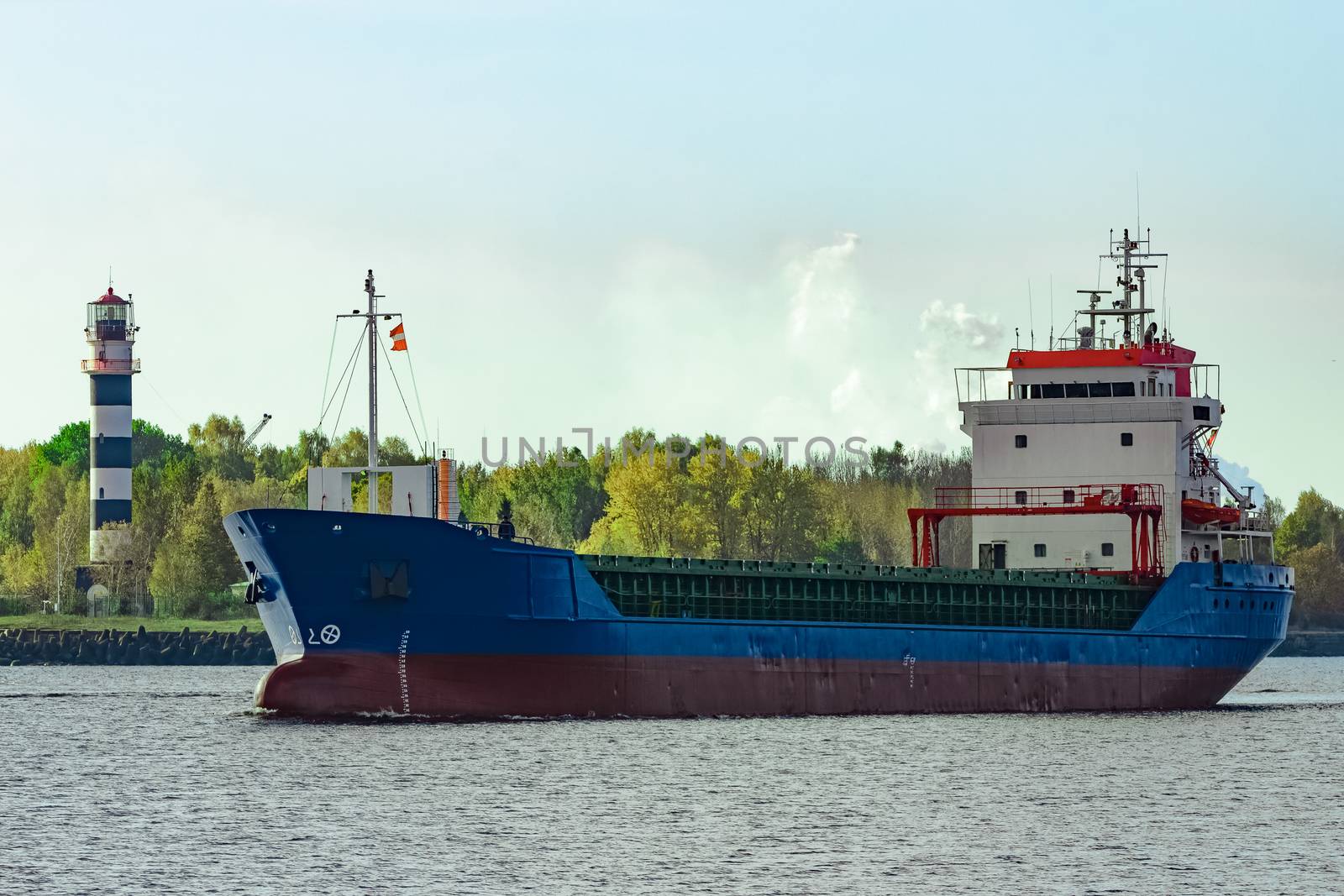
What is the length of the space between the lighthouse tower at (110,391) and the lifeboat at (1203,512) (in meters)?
54.1

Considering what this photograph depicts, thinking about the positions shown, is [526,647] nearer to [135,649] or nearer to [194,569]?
[135,649]

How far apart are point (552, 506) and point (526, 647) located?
76.6 metres

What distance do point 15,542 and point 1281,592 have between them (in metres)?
83.3

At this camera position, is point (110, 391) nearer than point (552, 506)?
Yes

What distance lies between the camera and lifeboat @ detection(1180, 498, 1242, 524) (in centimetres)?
5472

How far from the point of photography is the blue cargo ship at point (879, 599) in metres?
42.7

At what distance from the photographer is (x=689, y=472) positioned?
10156cm

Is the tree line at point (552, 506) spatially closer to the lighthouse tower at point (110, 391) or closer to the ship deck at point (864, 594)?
the lighthouse tower at point (110, 391)

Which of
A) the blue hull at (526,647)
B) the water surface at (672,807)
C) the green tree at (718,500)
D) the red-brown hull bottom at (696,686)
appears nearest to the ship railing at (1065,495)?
the red-brown hull bottom at (696,686)

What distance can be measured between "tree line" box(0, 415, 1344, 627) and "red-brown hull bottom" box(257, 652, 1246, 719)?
32.6m

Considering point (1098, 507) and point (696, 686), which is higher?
point (1098, 507)

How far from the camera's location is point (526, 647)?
142 feet

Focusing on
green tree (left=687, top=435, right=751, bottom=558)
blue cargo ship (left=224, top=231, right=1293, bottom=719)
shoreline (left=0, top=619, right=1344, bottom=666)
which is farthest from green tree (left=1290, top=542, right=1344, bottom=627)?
blue cargo ship (left=224, top=231, right=1293, bottom=719)

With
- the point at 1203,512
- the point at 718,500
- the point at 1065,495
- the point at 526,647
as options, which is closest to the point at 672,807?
the point at 526,647
